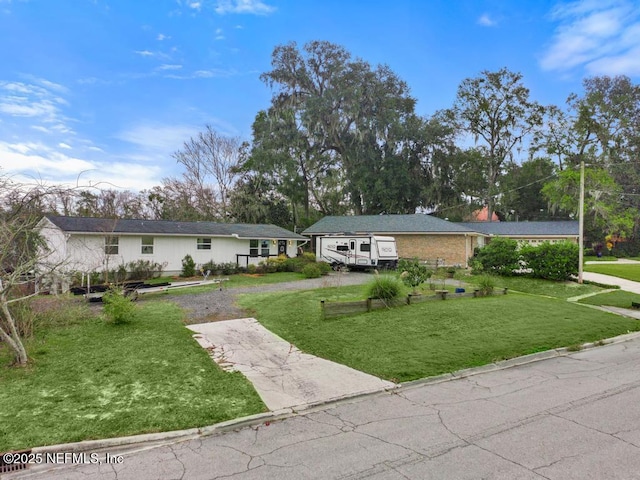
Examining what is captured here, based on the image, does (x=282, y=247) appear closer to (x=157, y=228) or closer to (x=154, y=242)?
(x=157, y=228)

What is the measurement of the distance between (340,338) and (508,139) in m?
42.4

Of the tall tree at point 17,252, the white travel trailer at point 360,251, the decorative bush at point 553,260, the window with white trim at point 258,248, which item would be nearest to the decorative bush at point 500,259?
the decorative bush at point 553,260

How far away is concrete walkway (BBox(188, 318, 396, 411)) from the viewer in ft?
18.9

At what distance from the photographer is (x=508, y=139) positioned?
142 ft

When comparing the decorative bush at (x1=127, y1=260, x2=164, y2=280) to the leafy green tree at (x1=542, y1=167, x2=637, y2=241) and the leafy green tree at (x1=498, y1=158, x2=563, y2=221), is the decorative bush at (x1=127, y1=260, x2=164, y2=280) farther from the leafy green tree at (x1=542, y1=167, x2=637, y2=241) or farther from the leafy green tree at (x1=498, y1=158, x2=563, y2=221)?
the leafy green tree at (x1=498, y1=158, x2=563, y2=221)

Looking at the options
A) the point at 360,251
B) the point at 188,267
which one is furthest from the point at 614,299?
the point at 188,267

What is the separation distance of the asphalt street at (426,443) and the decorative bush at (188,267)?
17924 mm

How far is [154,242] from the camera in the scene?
2119 cm

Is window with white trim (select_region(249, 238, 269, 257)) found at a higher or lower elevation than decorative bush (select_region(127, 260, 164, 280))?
higher

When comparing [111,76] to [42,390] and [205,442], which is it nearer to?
[42,390]

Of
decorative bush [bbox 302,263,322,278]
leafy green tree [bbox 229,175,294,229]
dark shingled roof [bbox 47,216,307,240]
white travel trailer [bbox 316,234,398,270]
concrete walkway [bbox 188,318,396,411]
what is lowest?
concrete walkway [bbox 188,318,396,411]

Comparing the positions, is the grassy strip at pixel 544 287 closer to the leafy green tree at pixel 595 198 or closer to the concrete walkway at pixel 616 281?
the concrete walkway at pixel 616 281

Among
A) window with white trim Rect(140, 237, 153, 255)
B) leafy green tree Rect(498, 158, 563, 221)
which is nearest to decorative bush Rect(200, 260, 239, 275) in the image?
window with white trim Rect(140, 237, 153, 255)

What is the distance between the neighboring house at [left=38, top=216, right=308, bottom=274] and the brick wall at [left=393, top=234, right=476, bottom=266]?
28.2 ft
